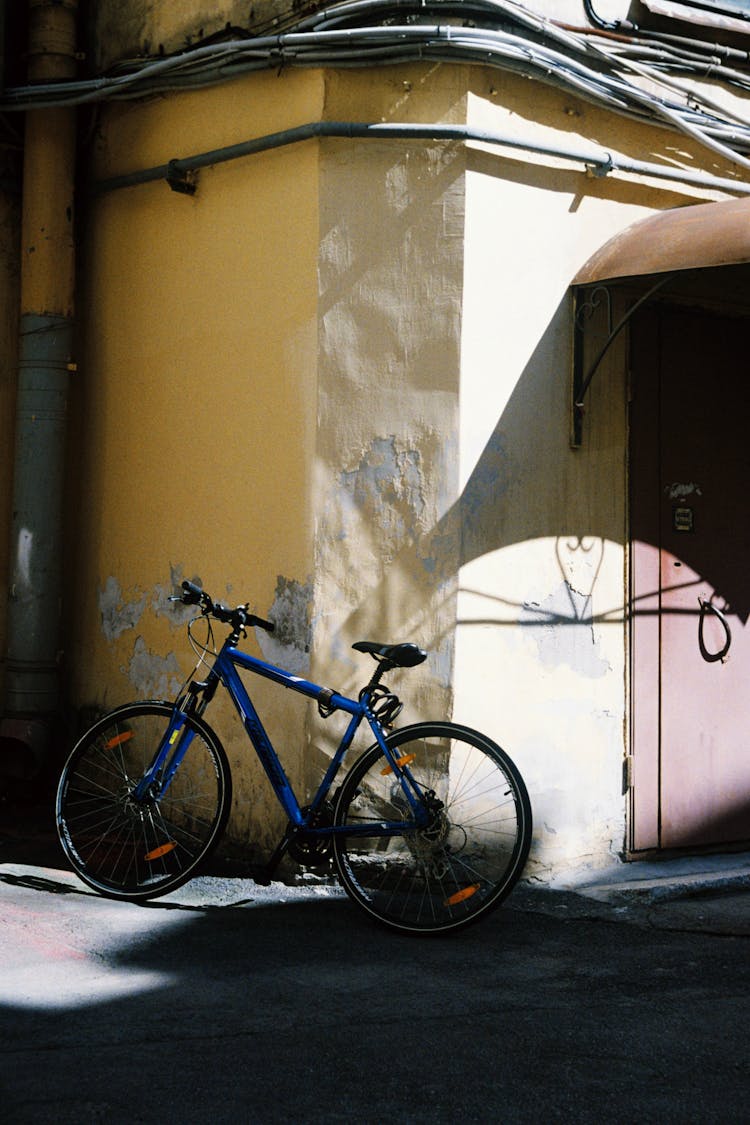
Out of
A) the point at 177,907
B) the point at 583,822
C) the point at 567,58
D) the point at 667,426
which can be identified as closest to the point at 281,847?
the point at 177,907

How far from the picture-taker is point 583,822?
6211 mm

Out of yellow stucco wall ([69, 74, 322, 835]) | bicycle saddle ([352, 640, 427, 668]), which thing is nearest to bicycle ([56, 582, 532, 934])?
bicycle saddle ([352, 640, 427, 668])

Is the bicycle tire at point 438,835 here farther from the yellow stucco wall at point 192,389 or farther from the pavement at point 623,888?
the yellow stucco wall at point 192,389

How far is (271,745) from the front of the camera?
5.77m

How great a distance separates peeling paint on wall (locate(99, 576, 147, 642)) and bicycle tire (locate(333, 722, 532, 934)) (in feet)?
6.10

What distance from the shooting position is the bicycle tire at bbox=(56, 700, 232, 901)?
18.3ft

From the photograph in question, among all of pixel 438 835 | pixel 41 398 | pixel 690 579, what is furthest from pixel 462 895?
pixel 41 398

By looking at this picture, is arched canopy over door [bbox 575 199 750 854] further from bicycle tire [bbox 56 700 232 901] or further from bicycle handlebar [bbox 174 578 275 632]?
bicycle tire [bbox 56 700 232 901]

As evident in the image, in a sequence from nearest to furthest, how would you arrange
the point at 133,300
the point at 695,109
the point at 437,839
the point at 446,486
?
1. the point at 437,839
2. the point at 446,486
3. the point at 695,109
4. the point at 133,300

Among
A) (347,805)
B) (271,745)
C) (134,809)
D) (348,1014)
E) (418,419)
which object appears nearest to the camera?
(348,1014)

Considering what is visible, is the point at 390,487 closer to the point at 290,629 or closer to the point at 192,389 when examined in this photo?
the point at 290,629

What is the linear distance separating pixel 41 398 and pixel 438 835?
3.37 m

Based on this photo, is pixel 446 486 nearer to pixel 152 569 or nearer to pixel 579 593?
pixel 579 593

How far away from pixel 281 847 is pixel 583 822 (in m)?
1.61
